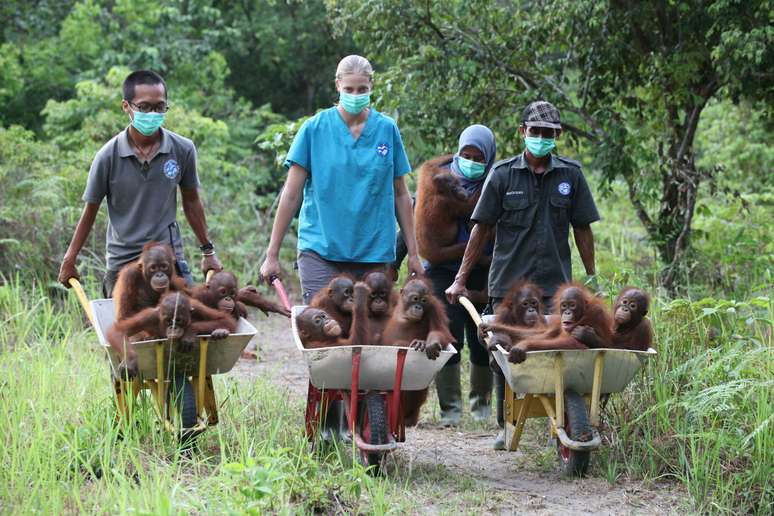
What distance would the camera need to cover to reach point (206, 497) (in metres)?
4.52

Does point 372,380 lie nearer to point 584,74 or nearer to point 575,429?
point 575,429

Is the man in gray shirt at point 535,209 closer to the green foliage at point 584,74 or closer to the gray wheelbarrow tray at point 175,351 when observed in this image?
the gray wheelbarrow tray at point 175,351

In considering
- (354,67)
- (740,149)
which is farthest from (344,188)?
(740,149)

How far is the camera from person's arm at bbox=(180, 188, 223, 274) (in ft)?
20.2

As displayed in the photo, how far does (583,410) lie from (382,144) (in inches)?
76.2

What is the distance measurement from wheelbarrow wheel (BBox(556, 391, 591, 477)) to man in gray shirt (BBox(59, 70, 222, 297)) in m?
2.40

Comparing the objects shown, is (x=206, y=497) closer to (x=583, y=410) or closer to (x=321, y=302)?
(x=321, y=302)

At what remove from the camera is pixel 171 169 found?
5.90m

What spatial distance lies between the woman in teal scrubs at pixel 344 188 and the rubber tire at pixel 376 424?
0.89 metres

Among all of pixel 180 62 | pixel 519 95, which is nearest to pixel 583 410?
pixel 519 95

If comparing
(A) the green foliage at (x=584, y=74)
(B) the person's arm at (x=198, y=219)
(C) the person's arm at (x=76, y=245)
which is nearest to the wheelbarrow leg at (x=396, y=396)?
(B) the person's arm at (x=198, y=219)

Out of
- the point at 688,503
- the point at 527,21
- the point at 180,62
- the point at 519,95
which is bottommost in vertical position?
the point at 688,503

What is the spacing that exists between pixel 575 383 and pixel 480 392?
2042 millimetres

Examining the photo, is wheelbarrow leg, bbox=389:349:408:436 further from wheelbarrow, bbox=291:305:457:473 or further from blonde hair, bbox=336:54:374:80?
blonde hair, bbox=336:54:374:80
